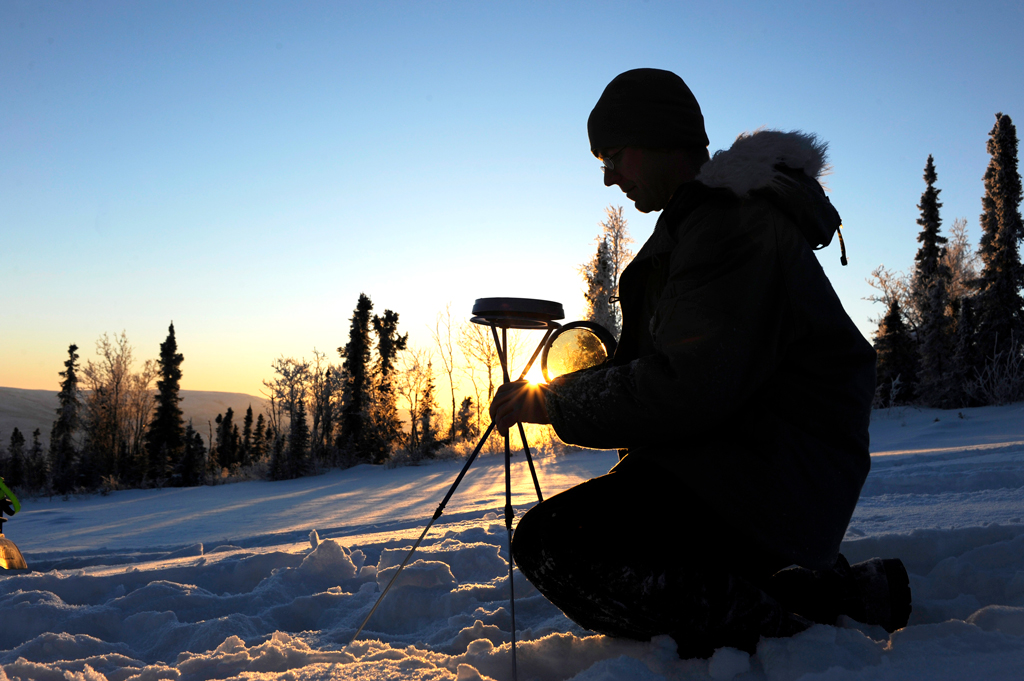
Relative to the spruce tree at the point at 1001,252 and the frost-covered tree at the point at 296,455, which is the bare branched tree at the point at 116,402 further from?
the spruce tree at the point at 1001,252

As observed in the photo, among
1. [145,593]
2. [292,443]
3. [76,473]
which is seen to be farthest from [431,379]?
[145,593]

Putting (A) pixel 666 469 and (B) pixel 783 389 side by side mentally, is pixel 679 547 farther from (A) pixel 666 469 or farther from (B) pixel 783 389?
(B) pixel 783 389

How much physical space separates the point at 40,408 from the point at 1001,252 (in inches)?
6192

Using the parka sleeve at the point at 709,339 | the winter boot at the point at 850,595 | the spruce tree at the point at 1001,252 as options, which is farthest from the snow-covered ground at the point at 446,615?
the spruce tree at the point at 1001,252

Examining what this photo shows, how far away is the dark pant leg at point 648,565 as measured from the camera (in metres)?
1.48

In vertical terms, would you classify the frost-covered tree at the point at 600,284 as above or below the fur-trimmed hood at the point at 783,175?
above

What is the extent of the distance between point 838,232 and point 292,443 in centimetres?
1519

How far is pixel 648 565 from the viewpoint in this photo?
149cm

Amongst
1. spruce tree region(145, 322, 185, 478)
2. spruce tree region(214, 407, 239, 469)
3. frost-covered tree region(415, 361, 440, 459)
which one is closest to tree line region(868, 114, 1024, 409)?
frost-covered tree region(415, 361, 440, 459)

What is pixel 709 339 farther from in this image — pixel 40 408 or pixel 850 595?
pixel 40 408

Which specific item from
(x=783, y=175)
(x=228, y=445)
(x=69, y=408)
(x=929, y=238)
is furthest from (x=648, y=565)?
(x=228, y=445)

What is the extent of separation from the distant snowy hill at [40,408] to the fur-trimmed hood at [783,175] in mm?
94158

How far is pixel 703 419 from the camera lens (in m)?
1.32

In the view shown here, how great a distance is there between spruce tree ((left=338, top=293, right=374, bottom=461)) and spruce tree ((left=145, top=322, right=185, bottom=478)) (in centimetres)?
1054
